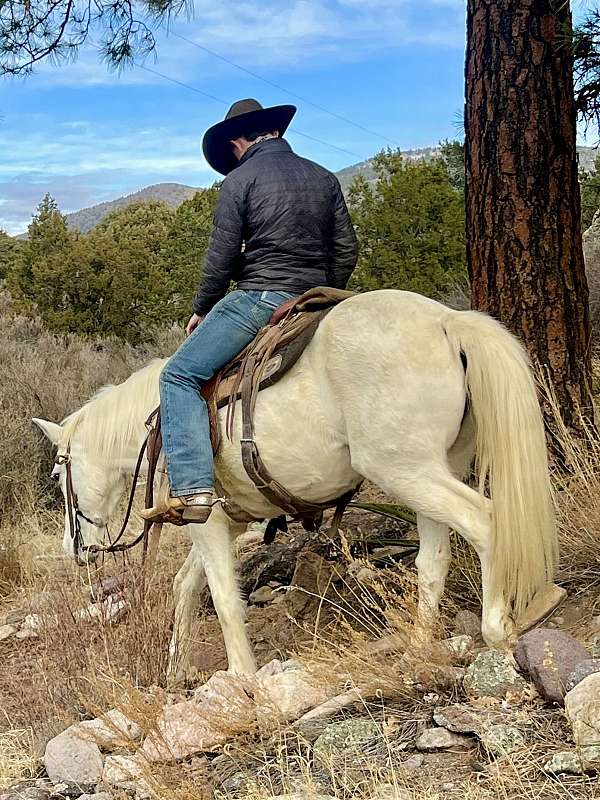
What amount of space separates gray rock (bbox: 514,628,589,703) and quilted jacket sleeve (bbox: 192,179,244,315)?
2340 mm

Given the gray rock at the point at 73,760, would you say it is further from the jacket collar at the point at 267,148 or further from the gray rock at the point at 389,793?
the jacket collar at the point at 267,148

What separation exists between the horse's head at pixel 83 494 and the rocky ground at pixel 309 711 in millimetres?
607

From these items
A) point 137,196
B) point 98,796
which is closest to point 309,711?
point 98,796

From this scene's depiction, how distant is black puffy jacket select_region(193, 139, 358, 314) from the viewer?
4.70 m

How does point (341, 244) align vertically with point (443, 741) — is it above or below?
above

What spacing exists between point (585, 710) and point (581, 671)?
9.3 inches

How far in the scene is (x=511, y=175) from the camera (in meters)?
5.59

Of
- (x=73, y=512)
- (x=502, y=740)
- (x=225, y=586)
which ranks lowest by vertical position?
(x=502, y=740)

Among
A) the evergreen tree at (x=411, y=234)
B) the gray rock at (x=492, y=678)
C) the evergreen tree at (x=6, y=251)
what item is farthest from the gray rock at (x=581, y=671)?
the evergreen tree at (x=6, y=251)

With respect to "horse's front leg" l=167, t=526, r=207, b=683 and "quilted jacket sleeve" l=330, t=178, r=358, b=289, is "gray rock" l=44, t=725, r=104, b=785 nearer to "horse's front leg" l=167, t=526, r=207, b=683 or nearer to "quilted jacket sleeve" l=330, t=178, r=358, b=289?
"horse's front leg" l=167, t=526, r=207, b=683

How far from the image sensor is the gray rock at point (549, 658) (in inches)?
134

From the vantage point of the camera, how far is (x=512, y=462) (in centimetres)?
404

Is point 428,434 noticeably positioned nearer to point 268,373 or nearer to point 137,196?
point 268,373

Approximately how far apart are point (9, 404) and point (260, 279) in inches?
241
